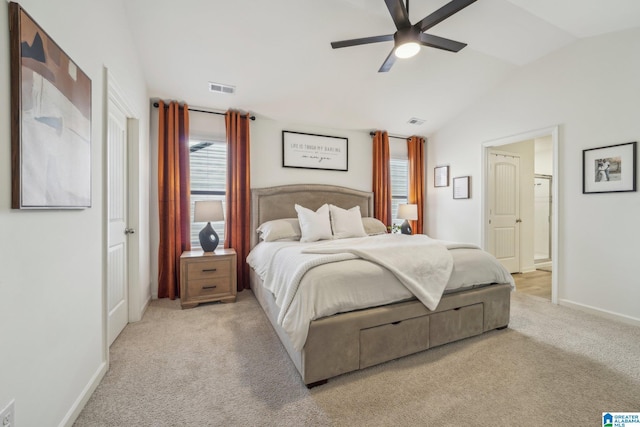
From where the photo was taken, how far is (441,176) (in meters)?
4.74

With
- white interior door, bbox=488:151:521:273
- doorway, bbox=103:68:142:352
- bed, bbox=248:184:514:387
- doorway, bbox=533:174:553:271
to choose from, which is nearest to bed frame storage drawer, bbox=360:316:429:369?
bed, bbox=248:184:514:387

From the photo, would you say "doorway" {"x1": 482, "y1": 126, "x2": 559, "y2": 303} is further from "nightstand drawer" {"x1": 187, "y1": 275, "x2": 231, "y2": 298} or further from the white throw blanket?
"nightstand drawer" {"x1": 187, "y1": 275, "x2": 231, "y2": 298}

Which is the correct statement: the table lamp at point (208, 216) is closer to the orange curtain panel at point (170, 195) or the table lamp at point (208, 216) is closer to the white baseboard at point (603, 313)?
the orange curtain panel at point (170, 195)

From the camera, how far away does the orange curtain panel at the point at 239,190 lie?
3580mm

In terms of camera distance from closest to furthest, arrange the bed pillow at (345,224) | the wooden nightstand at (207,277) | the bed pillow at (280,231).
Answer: the wooden nightstand at (207,277), the bed pillow at (280,231), the bed pillow at (345,224)

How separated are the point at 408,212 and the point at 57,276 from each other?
13.6 feet

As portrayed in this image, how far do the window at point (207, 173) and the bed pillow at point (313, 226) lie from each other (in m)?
1.22

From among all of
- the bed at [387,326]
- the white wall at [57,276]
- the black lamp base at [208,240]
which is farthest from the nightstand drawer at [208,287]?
the white wall at [57,276]

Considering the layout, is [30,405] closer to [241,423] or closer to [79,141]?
[241,423]

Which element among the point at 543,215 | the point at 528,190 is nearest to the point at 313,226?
the point at 528,190

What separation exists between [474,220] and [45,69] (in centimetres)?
481

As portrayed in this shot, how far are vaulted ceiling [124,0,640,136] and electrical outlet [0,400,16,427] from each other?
2866mm

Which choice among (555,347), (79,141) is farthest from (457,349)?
(79,141)

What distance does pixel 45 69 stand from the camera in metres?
1.16
